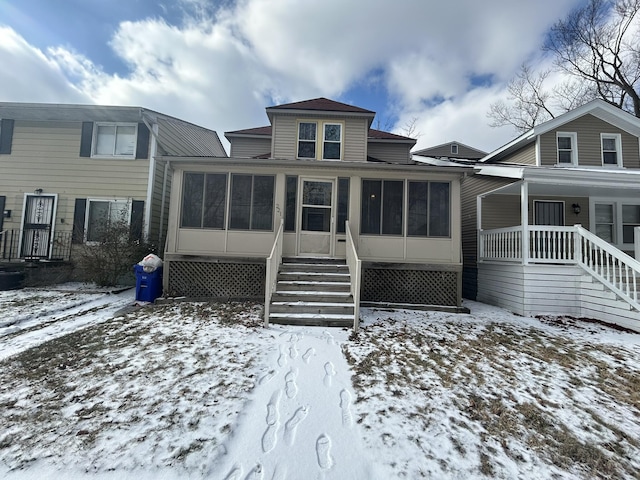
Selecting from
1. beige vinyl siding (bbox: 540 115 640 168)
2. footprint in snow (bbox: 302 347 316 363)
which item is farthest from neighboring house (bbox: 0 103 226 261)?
beige vinyl siding (bbox: 540 115 640 168)

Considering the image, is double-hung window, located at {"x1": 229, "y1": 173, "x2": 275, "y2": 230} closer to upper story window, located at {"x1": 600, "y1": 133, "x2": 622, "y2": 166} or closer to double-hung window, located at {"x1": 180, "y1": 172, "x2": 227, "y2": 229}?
double-hung window, located at {"x1": 180, "y1": 172, "x2": 227, "y2": 229}

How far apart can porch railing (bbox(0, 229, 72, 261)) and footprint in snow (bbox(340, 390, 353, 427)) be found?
10.0m

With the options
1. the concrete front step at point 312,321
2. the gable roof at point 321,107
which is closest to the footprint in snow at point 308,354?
the concrete front step at point 312,321

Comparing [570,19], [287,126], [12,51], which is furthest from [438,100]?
[12,51]

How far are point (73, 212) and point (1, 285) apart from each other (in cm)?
272

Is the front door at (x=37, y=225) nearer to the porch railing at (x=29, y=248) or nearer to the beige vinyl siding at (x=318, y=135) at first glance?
the porch railing at (x=29, y=248)

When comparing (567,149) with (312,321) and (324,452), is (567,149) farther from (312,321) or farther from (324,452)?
(324,452)

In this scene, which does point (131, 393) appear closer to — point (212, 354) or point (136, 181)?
point (212, 354)

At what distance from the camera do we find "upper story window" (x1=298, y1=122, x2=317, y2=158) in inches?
363

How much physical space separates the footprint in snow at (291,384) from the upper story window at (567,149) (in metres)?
11.5

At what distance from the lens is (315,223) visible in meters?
7.74

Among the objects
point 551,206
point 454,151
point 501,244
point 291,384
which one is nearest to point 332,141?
point 501,244

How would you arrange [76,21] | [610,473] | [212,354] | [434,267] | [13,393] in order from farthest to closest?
[76,21] < [434,267] < [212,354] < [13,393] < [610,473]

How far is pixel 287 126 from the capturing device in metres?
9.27
